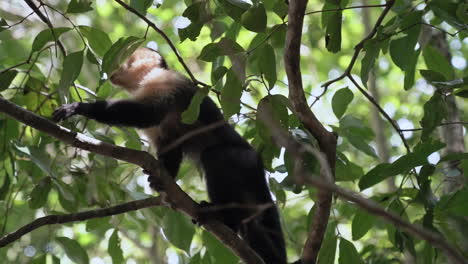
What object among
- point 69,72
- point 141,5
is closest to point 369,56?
point 141,5

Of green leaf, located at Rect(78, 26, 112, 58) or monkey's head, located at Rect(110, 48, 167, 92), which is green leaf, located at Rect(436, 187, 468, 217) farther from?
monkey's head, located at Rect(110, 48, 167, 92)

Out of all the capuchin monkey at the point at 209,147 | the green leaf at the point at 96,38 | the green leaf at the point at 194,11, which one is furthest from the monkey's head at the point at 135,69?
the green leaf at the point at 194,11

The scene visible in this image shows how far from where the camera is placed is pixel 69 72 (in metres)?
2.59

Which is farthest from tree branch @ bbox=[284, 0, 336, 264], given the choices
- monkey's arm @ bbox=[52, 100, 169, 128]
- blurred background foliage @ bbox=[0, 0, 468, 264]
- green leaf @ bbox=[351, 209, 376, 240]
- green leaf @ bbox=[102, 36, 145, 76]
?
monkey's arm @ bbox=[52, 100, 169, 128]

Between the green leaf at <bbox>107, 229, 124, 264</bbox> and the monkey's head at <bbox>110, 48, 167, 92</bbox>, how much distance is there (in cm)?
125

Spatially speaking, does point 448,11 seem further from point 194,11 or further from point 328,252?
point 328,252

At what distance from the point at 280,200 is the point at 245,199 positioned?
37 cm

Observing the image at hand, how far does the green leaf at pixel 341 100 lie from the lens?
278 cm

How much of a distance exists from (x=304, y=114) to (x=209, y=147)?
1317mm

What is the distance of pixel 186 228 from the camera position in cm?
296

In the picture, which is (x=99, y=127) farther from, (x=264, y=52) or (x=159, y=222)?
(x=264, y=52)

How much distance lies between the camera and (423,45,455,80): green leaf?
2844 mm

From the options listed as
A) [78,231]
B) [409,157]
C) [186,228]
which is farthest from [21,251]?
[78,231]

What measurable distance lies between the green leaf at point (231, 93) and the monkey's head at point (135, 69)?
1828mm
